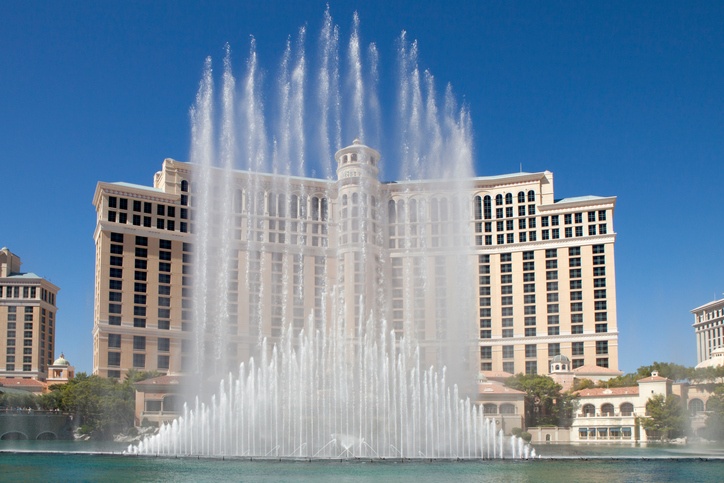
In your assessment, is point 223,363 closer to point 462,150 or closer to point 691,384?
point 462,150

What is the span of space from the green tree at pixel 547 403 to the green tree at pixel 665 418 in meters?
11.9

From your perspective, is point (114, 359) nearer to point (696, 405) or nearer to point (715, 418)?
point (696, 405)

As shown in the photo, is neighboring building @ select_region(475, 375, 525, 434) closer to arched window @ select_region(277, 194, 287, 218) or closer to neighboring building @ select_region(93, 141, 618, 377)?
neighboring building @ select_region(93, 141, 618, 377)

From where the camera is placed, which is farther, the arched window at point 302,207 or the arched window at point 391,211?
the arched window at point 391,211

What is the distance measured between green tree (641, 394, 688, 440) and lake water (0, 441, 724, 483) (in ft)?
100

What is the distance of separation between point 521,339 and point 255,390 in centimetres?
7055

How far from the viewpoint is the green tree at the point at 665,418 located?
88812mm

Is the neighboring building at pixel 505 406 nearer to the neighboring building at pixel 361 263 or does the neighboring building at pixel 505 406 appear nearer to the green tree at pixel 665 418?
the green tree at pixel 665 418

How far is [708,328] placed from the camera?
18088 centimetres

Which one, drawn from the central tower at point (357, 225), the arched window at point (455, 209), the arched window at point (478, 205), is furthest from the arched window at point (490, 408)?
the arched window at point (478, 205)

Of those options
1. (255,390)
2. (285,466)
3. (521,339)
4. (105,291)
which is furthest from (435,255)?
(285,466)

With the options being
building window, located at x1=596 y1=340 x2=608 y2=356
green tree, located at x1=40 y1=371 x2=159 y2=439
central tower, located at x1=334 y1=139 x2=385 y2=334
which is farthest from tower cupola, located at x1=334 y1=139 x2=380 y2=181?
green tree, located at x1=40 y1=371 x2=159 y2=439

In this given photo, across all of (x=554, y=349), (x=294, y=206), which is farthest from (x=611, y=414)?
(x=294, y=206)

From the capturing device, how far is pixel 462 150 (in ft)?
308
